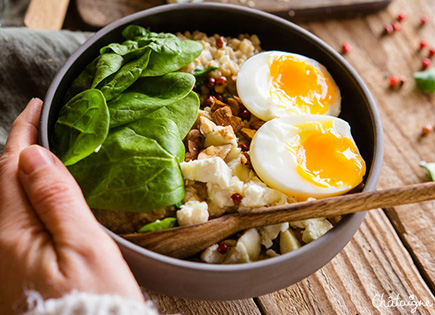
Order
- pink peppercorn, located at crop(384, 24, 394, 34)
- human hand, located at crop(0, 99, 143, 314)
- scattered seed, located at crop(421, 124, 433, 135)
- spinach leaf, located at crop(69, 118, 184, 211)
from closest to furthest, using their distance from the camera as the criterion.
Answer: human hand, located at crop(0, 99, 143, 314)
spinach leaf, located at crop(69, 118, 184, 211)
scattered seed, located at crop(421, 124, 433, 135)
pink peppercorn, located at crop(384, 24, 394, 34)

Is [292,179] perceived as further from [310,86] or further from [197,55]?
[197,55]

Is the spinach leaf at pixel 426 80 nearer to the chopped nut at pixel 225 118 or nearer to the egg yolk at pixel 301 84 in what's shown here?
the egg yolk at pixel 301 84

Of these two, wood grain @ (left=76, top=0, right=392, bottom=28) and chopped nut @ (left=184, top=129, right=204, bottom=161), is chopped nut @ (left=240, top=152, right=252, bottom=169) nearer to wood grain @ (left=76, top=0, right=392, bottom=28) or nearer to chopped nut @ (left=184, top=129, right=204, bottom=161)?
chopped nut @ (left=184, top=129, right=204, bottom=161)

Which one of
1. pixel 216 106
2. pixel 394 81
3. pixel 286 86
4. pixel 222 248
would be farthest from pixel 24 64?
pixel 394 81

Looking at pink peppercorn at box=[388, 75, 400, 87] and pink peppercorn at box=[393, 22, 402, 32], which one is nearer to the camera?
pink peppercorn at box=[388, 75, 400, 87]

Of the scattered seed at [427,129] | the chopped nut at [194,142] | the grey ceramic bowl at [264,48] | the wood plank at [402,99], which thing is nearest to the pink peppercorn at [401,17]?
the wood plank at [402,99]

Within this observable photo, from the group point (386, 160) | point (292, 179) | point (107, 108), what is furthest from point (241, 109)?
point (386, 160)

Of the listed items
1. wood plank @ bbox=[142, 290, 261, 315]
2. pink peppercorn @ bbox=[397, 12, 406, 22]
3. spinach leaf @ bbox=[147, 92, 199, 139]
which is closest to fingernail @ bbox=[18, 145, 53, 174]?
spinach leaf @ bbox=[147, 92, 199, 139]
